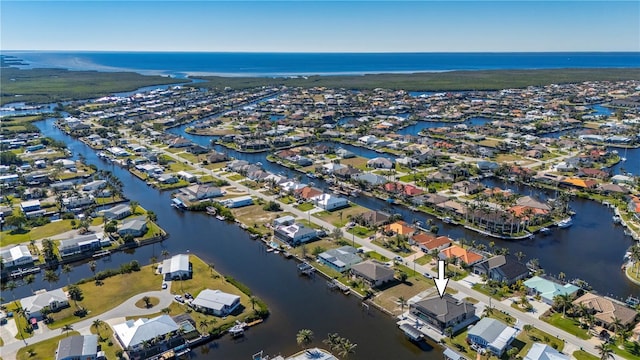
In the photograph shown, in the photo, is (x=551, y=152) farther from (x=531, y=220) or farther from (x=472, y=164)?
(x=531, y=220)

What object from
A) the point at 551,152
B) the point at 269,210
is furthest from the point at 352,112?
the point at 269,210

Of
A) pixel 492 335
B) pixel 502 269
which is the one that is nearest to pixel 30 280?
pixel 492 335

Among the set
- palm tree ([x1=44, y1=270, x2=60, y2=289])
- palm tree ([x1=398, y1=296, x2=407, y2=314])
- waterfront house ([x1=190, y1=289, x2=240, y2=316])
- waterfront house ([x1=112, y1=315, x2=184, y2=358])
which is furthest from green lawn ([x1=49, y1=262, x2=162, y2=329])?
palm tree ([x1=398, y1=296, x2=407, y2=314])

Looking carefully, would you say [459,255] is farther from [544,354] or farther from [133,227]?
[133,227]

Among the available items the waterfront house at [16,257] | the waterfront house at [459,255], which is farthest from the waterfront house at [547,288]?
the waterfront house at [16,257]

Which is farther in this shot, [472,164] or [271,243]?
[472,164]

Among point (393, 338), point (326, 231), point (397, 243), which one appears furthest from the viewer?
point (326, 231)
